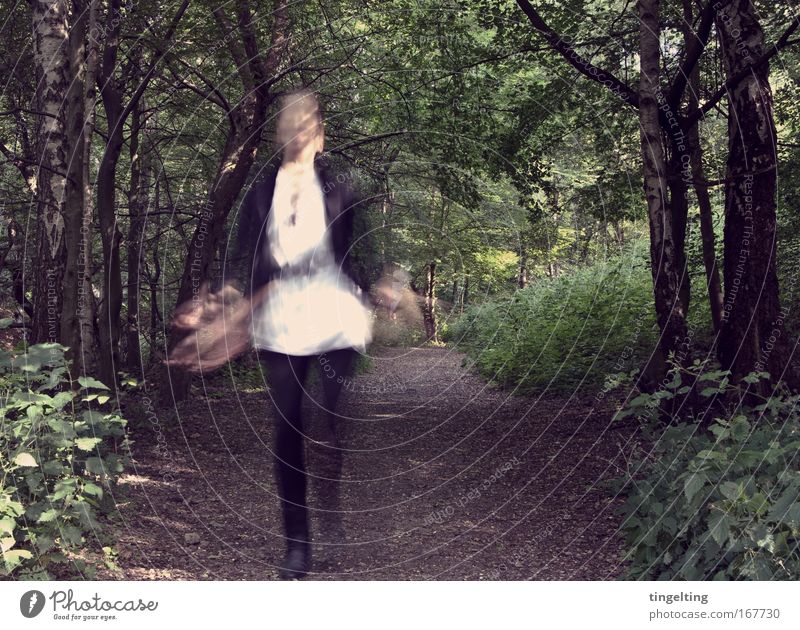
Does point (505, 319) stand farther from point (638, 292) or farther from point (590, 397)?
point (590, 397)

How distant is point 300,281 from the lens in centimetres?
461

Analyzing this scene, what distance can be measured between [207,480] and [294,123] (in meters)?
3.91

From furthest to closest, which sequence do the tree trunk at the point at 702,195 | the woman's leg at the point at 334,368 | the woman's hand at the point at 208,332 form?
1. the woman's hand at the point at 208,332
2. the tree trunk at the point at 702,195
3. the woman's leg at the point at 334,368

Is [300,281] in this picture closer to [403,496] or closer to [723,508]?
[723,508]

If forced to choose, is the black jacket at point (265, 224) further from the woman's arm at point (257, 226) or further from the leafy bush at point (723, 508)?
the leafy bush at point (723, 508)

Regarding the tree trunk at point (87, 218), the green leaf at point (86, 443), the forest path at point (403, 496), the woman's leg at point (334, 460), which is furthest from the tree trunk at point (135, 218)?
the green leaf at point (86, 443)

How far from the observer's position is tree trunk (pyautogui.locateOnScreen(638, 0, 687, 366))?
6531mm

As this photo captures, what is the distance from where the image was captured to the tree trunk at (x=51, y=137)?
6160mm

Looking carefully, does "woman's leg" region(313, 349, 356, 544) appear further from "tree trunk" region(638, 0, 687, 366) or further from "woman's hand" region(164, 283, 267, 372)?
"woman's hand" region(164, 283, 267, 372)

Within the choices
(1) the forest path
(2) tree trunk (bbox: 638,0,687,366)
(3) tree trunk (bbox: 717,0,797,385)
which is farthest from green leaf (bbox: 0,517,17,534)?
(3) tree trunk (bbox: 717,0,797,385)

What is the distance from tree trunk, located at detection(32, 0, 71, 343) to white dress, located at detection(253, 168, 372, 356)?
2.46 meters

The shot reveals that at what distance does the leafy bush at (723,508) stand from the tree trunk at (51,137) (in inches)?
183

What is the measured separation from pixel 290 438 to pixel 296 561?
738 mm

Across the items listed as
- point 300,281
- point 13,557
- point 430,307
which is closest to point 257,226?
point 300,281
